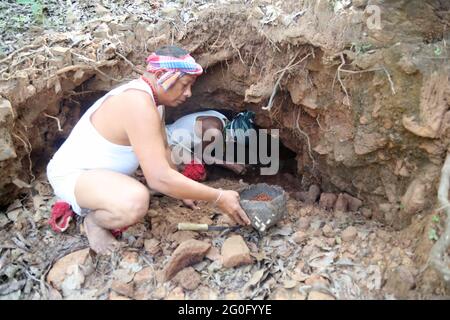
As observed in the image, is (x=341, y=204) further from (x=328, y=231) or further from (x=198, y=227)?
(x=198, y=227)

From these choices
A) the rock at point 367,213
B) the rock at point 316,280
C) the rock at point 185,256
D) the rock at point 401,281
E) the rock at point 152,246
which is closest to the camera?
the rock at point 401,281

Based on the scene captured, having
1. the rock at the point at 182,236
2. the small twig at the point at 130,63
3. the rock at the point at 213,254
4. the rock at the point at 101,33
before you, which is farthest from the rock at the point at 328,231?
the rock at the point at 101,33

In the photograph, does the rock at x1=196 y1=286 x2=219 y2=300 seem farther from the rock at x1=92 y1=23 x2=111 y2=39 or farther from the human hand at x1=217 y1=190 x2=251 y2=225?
the rock at x1=92 y1=23 x2=111 y2=39

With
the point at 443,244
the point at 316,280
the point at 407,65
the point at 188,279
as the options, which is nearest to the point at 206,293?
the point at 188,279

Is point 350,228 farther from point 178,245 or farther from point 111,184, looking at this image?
point 111,184

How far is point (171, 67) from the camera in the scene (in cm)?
236

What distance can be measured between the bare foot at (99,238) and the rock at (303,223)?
1121 mm

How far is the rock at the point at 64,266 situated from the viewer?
2299 millimetres

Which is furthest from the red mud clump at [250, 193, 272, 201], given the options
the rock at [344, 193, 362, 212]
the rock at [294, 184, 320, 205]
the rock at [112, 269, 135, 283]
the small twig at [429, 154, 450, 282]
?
the small twig at [429, 154, 450, 282]

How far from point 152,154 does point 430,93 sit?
1500mm

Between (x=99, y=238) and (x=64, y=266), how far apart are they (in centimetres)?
24

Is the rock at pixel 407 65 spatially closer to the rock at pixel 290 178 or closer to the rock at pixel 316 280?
the rock at pixel 316 280

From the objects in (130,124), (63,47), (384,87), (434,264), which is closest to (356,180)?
(384,87)

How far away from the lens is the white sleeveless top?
246cm
